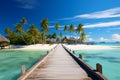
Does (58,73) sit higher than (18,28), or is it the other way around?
(18,28)

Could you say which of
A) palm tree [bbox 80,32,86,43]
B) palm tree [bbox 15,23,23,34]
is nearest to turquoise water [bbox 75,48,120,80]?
palm tree [bbox 15,23,23,34]

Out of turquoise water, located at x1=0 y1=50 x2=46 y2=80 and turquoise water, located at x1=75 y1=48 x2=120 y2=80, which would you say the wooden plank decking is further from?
turquoise water, located at x1=75 y1=48 x2=120 y2=80

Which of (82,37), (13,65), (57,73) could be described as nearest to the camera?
(57,73)

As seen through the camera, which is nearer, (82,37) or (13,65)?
(13,65)

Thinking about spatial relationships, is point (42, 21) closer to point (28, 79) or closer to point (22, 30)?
point (22, 30)

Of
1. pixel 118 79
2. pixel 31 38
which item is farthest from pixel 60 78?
pixel 31 38

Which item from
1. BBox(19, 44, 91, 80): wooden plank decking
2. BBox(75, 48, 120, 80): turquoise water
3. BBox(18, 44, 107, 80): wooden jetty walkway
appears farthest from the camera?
BBox(75, 48, 120, 80): turquoise water

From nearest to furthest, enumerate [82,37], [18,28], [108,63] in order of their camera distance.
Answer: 1. [108,63]
2. [18,28]
3. [82,37]

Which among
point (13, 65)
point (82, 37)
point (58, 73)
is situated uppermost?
point (82, 37)

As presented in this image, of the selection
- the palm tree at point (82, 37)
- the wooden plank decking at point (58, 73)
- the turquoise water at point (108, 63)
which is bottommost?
the turquoise water at point (108, 63)

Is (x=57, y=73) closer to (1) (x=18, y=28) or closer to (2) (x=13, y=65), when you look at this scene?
(2) (x=13, y=65)

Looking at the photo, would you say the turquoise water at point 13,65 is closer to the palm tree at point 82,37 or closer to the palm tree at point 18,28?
the palm tree at point 18,28

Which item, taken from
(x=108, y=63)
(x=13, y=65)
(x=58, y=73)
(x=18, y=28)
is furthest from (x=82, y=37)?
(x=58, y=73)

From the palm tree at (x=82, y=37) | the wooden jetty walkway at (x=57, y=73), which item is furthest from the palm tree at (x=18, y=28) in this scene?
the wooden jetty walkway at (x=57, y=73)
